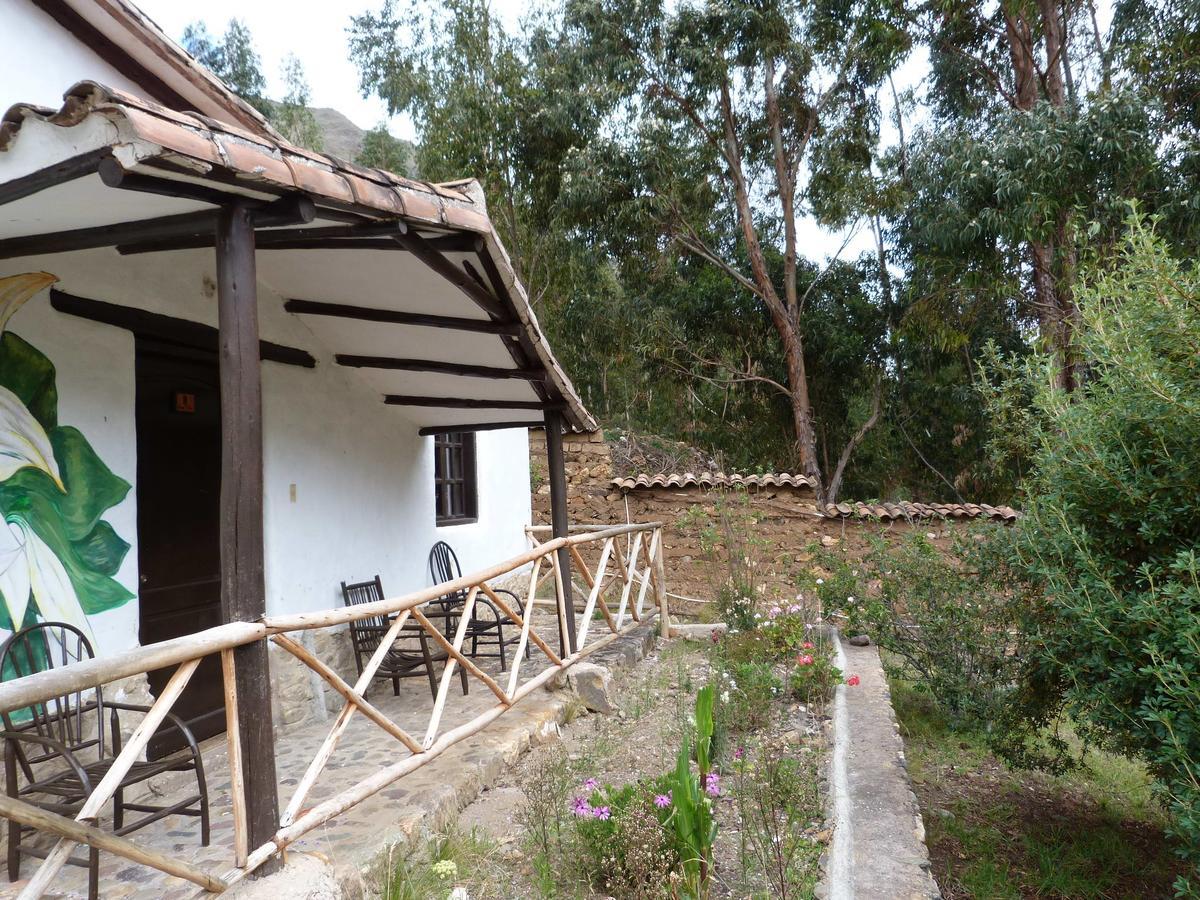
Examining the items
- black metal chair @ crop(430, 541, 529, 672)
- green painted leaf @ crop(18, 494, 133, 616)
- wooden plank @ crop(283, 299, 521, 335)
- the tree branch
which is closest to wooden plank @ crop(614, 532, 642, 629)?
black metal chair @ crop(430, 541, 529, 672)

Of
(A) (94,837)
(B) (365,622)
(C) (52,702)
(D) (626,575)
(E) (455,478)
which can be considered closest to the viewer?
(A) (94,837)

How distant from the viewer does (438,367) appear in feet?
15.1

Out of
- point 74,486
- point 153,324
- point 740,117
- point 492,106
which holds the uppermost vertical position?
point 492,106

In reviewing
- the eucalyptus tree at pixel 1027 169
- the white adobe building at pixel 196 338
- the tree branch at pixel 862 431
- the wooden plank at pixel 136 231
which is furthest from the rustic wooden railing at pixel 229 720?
the tree branch at pixel 862 431

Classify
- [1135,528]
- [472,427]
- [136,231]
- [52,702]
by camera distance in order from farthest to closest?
[472,427]
[1135,528]
[52,702]
[136,231]

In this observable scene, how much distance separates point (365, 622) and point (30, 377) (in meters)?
2.43

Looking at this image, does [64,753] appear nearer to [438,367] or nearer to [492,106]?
[438,367]

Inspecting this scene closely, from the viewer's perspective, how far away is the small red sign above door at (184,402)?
3908 millimetres

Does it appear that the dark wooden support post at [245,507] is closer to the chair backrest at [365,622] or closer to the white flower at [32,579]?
the white flower at [32,579]

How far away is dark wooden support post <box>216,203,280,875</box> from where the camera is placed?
92.1 inches

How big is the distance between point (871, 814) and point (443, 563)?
4027 mm

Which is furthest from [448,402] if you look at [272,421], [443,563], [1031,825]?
[1031,825]

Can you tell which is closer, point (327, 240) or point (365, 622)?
point (327, 240)

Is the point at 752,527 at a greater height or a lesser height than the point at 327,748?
greater
